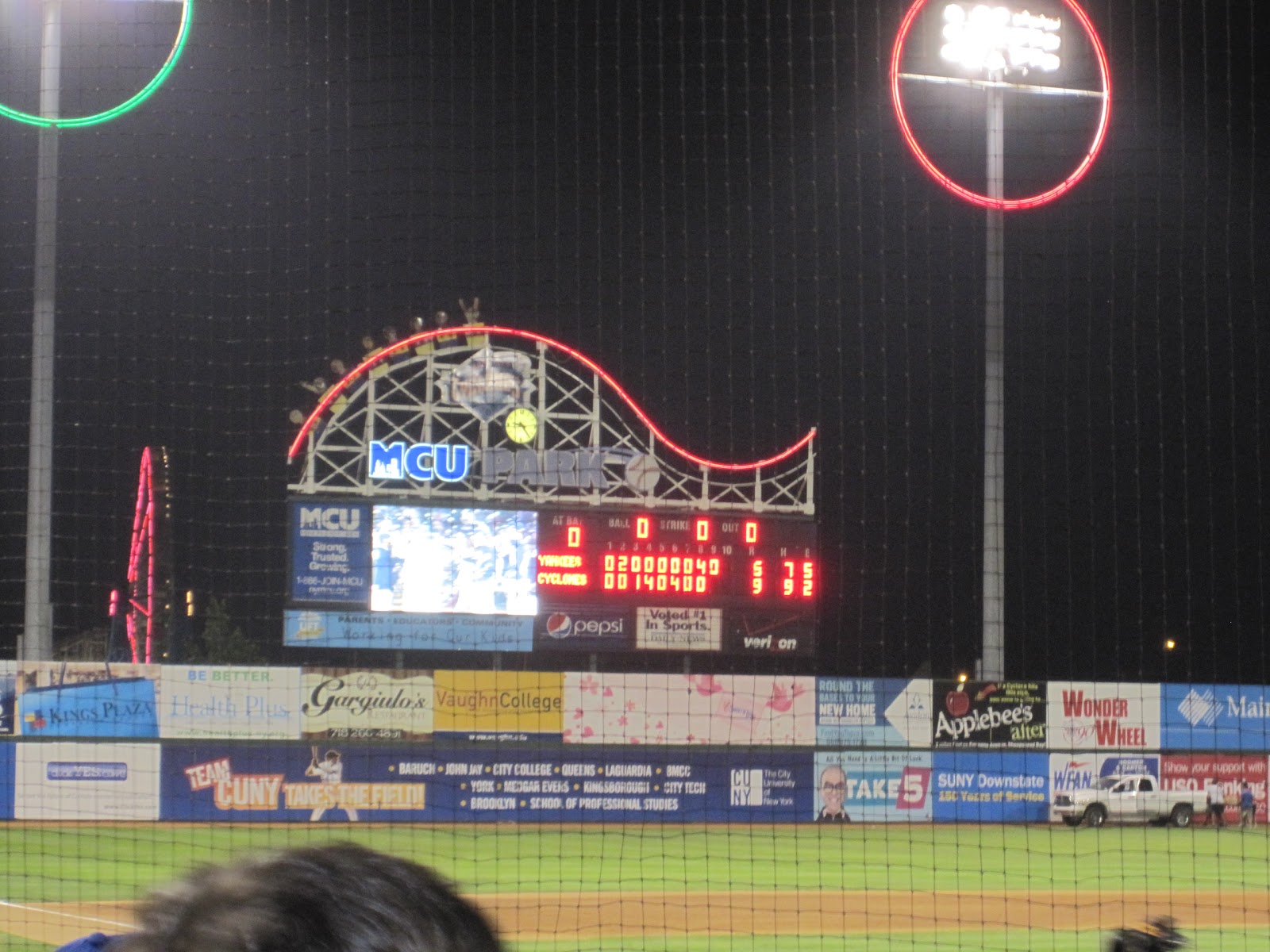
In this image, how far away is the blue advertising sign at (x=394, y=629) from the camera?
1945 centimetres

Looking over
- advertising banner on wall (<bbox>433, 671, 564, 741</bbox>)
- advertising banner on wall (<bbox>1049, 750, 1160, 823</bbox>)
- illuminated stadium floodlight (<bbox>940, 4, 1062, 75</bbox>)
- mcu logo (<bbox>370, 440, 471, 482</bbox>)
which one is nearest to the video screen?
mcu logo (<bbox>370, 440, 471, 482</bbox>)

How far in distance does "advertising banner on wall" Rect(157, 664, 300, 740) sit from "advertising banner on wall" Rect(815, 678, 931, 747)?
234 inches

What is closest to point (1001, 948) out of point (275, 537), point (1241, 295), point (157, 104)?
point (157, 104)

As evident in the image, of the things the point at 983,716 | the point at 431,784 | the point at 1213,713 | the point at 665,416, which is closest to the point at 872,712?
the point at 983,716

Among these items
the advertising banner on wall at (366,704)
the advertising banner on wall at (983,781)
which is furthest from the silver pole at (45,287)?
the advertising banner on wall at (983,781)

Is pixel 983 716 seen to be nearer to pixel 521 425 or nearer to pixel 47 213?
pixel 521 425

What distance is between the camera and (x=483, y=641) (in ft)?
66.6

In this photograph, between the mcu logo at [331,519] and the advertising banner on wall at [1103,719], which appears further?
the mcu logo at [331,519]

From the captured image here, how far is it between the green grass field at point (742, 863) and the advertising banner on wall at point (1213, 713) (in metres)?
1.22

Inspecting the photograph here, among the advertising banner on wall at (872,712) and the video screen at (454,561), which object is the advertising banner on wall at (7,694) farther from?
the advertising banner on wall at (872,712)

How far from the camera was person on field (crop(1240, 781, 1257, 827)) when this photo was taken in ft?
64.8

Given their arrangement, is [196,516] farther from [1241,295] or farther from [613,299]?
[1241,295]

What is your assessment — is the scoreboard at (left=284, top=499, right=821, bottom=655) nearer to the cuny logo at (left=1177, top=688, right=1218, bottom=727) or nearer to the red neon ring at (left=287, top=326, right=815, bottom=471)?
the red neon ring at (left=287, top=326, right=815, bottom=471)

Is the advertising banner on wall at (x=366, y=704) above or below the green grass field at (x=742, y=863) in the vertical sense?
above
